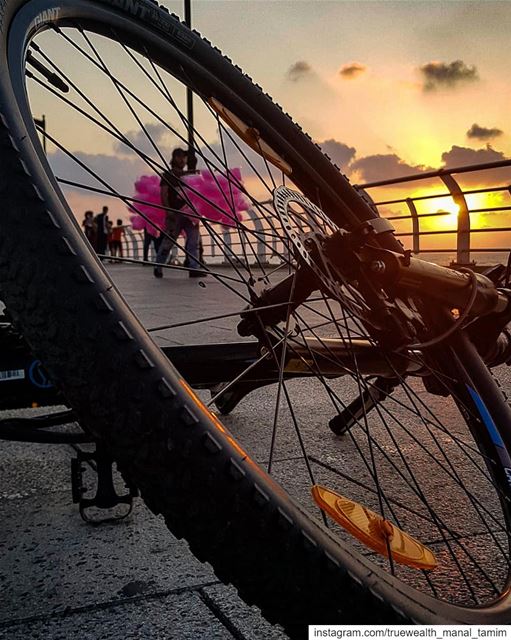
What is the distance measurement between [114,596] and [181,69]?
1375mm

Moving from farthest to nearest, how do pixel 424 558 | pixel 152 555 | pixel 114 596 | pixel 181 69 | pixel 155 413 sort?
1. pixel 181 69
2. pixel 152 555
3. pixel 114 596
4. pixel 424 558
5. pixel 155 413

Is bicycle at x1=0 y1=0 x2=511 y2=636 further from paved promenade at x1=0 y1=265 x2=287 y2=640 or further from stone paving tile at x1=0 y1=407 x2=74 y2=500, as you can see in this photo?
stone paving tile at x1=0 y1=407 x2=74 y2=500

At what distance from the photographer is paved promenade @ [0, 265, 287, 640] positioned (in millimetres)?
1248

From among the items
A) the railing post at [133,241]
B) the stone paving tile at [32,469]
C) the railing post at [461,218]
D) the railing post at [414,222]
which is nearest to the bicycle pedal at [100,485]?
the stone paving tile at [32,469]

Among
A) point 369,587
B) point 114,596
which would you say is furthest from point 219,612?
point 369,587

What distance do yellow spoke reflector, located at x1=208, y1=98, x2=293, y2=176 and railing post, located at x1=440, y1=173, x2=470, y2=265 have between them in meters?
7.72

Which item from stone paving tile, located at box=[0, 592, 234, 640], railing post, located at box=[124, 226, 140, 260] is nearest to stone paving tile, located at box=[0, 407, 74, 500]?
stone paving tile, located at box=[0, 592, 234, 640]

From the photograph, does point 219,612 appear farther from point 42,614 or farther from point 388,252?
point 388,252

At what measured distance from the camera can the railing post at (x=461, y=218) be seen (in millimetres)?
9445

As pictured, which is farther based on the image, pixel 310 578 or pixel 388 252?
pixel 388 252

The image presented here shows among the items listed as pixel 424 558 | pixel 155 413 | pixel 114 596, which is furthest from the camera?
pixel 114 596

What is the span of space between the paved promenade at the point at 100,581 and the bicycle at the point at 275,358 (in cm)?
29

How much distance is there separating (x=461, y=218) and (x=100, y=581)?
9225 mm

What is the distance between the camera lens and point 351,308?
5.37 ft
